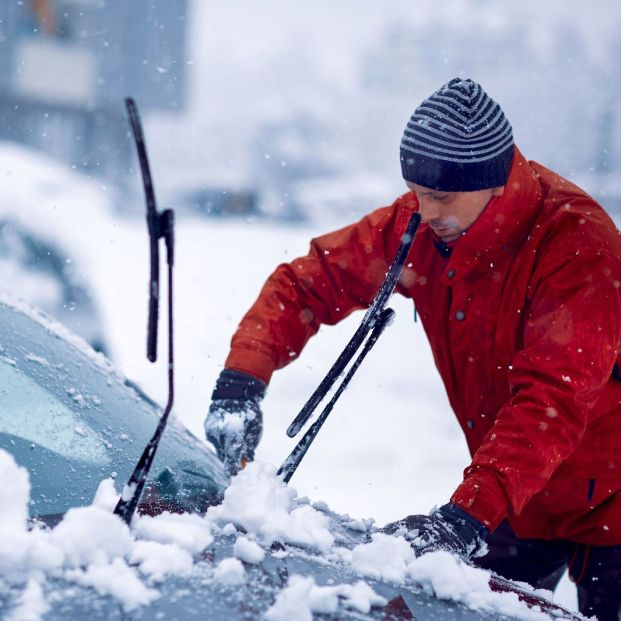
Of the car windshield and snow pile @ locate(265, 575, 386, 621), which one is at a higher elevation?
the car windshield

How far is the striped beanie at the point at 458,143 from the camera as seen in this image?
217cm

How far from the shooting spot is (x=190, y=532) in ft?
5.28

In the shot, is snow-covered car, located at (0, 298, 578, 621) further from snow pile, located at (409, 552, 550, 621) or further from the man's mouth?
the man's mouth

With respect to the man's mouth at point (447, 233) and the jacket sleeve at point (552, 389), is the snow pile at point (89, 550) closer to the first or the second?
the jacket sleeve at point (552, 389)

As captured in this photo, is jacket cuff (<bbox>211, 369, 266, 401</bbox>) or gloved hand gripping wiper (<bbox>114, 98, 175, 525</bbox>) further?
jacket cuff (<bbox>211, 369, 266, 401</bbox>)

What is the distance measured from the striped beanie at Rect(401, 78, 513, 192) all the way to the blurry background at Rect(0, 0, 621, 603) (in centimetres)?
146

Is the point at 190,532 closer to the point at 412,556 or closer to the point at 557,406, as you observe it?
the point at 412,556

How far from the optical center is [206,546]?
5.28 feet

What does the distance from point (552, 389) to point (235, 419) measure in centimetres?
86

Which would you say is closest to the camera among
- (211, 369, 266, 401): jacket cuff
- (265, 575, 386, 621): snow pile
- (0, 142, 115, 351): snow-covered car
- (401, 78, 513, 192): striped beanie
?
(265, 575, 386, 621): snow pile

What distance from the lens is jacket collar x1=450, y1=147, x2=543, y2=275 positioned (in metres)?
2.21

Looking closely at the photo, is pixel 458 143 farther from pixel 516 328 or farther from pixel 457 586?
pixel 457 586

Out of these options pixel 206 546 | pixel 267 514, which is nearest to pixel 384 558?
pixel 267 514

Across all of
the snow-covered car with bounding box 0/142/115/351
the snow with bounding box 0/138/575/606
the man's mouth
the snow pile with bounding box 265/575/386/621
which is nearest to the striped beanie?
the man's mouth
